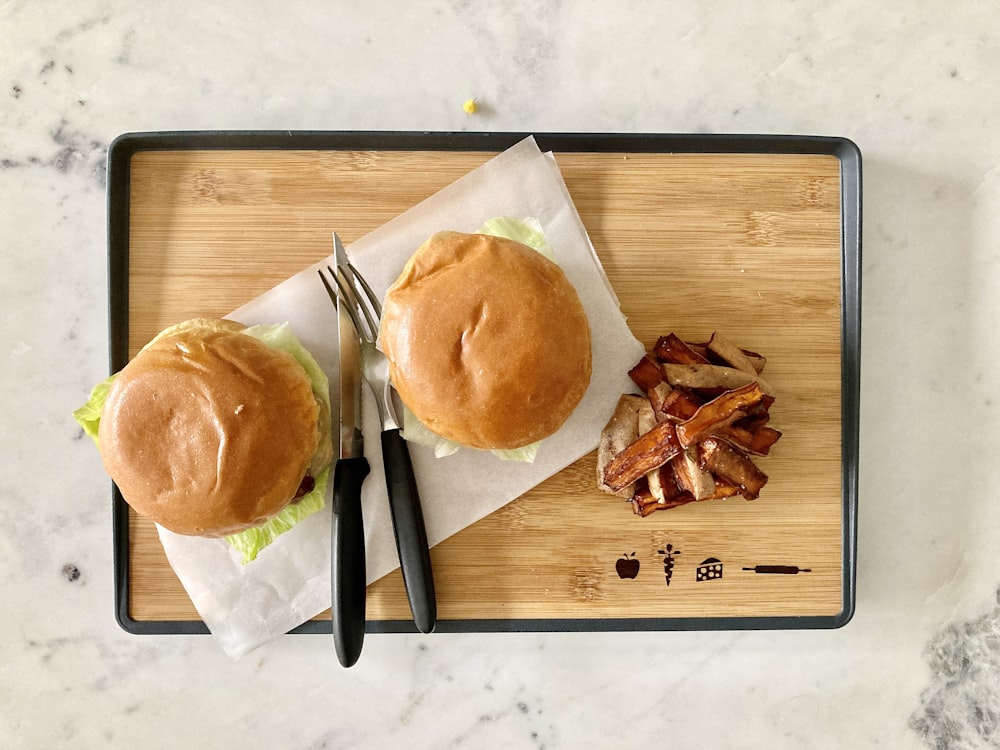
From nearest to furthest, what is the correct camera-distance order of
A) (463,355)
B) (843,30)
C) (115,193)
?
(463,355)
(115,193)
(843,30)

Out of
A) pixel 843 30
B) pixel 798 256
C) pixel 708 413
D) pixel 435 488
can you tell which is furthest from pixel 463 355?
pixel 843 30

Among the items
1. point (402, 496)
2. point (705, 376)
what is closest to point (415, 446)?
point (402, 496)

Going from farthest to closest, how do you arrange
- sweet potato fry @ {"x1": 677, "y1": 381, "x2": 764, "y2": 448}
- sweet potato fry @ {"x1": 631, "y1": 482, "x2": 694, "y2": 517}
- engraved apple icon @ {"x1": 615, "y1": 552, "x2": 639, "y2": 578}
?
engraved apple icon @ {"x1": 615, "y1": 552, "x2": 639, "y2": 578}
sweet potato fry @ {"x1": 631, "y1": 482, "x2": 694, "y2": 517}
sweet potato fry @ {"x1": 677, "y1": 381, "x2": 764, "y2": 448}

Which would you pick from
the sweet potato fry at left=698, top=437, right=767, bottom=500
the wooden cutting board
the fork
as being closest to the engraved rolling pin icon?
the wooden cutting board

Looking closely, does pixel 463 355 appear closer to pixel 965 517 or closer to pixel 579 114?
pixel 579 114

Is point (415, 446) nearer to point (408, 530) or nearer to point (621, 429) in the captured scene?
point (408, 530)

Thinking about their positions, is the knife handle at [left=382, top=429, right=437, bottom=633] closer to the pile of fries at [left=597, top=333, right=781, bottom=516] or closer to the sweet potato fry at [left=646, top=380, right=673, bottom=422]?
the pile of fries at [left=597, top=333, right=781, bottom=516]

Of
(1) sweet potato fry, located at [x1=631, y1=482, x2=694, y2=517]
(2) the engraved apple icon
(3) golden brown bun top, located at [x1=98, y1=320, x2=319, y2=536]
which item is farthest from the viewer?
(2) the engraved apple icon
